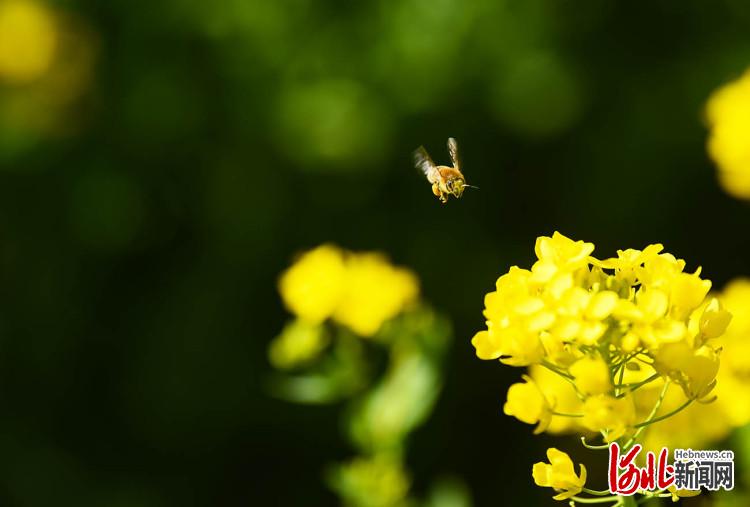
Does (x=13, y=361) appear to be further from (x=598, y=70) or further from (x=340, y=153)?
(x=598, y=70)

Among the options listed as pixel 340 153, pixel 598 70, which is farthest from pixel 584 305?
pixel 598 70

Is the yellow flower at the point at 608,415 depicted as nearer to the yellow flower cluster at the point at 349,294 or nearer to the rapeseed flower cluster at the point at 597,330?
the rapeseed flower cluster at the point at 597,330

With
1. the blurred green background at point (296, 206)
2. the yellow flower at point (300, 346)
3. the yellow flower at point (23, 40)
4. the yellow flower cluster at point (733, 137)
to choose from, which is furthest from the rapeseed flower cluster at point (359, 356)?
the yellow flower at point (23, 40)

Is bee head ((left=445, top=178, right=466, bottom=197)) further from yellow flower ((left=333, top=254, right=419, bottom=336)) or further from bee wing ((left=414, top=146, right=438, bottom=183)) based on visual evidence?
yellow flower ((left=333, top=254, right=419, bottom=336))

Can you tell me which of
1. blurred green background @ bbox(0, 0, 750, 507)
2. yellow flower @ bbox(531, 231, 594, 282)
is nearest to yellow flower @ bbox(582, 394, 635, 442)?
yellow flower @ bbox(531, 231, 594, 282)

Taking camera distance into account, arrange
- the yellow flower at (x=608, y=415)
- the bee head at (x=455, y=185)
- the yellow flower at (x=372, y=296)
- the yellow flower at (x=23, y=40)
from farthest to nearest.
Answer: the yellow flower at (x=23, y=40) < the yellow flower at (x=372, y=296) < the bee head at (x=455, y=185) < the yellow flower at (x=608, y=415)

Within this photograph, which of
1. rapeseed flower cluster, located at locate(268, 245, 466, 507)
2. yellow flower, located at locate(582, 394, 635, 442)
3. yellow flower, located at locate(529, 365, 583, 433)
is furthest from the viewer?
rapeseed flower cluster, located at locate(268, 245, 466, 507)

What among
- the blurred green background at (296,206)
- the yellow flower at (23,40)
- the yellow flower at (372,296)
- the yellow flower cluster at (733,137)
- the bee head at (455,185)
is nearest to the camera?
the bee head at (455,185)
